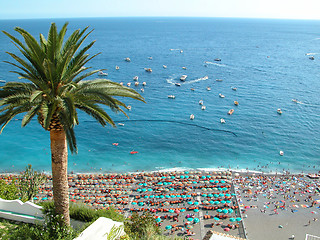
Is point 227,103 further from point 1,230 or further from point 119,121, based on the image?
point 1,230

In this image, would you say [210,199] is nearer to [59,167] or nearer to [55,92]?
[59,167]

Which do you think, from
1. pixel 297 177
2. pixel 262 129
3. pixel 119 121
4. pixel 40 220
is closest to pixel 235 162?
pixel 297 177

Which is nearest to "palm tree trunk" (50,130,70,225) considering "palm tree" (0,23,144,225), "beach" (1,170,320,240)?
"palm tree" (0,23,144,225)

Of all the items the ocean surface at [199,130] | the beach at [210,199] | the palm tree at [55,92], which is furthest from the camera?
the ocean surface at [199,130]

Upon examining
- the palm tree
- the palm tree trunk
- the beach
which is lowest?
the beach

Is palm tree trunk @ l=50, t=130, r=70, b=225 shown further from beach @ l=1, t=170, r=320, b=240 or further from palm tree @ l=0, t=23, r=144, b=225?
beach @ l=1, t=170, r=320, b=240

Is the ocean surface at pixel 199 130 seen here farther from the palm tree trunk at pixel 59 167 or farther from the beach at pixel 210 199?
the palm tree trunk at pixel 59 167

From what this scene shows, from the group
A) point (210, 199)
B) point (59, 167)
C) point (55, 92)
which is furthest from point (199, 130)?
point (55, 92)

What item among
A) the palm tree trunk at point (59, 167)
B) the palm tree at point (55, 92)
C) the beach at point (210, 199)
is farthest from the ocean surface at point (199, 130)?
the palm tree at point (55, 92)
